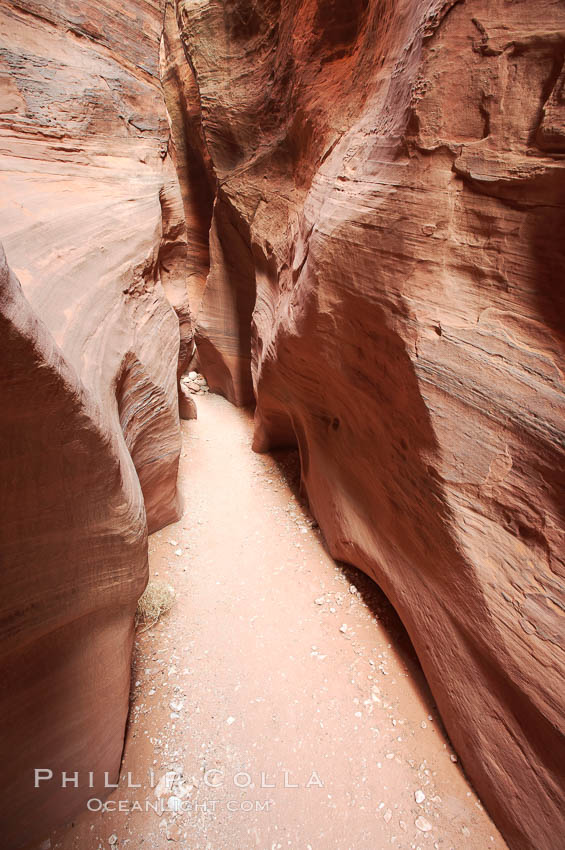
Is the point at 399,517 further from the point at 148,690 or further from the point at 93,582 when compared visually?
the point at 148,690

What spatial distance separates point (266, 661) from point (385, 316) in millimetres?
2302

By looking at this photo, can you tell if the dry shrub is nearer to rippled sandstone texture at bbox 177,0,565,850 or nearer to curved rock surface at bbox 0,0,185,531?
curved rock surface at bbox 0,0,185,531

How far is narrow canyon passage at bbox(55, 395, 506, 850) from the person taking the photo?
1.88m

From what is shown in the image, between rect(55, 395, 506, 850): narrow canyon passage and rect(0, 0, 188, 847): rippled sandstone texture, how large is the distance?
1.11 ft

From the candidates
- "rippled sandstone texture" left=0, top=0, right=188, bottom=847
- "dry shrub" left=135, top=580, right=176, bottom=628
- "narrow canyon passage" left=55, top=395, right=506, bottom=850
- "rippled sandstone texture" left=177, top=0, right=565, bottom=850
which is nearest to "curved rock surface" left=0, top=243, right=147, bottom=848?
"rippled sandstone texture" left=0, top=0, right=188, bottom=847

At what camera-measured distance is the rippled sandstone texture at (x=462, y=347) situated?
5.14 feet

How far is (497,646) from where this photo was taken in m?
1.69

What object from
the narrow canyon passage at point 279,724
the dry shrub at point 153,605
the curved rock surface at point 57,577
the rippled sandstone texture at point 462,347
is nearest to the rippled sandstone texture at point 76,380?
the curved rock surface at point 57,577

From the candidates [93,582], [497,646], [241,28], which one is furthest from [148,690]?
[241,28]

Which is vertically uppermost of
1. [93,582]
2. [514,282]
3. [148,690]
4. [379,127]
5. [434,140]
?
[379,127]

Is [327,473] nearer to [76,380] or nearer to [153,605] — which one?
[153,605]

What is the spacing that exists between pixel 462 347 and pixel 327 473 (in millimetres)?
1749

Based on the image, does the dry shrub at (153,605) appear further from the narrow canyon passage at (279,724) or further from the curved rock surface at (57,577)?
the curved rock surface at (57,577)

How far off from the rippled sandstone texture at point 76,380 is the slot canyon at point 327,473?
1 cm
